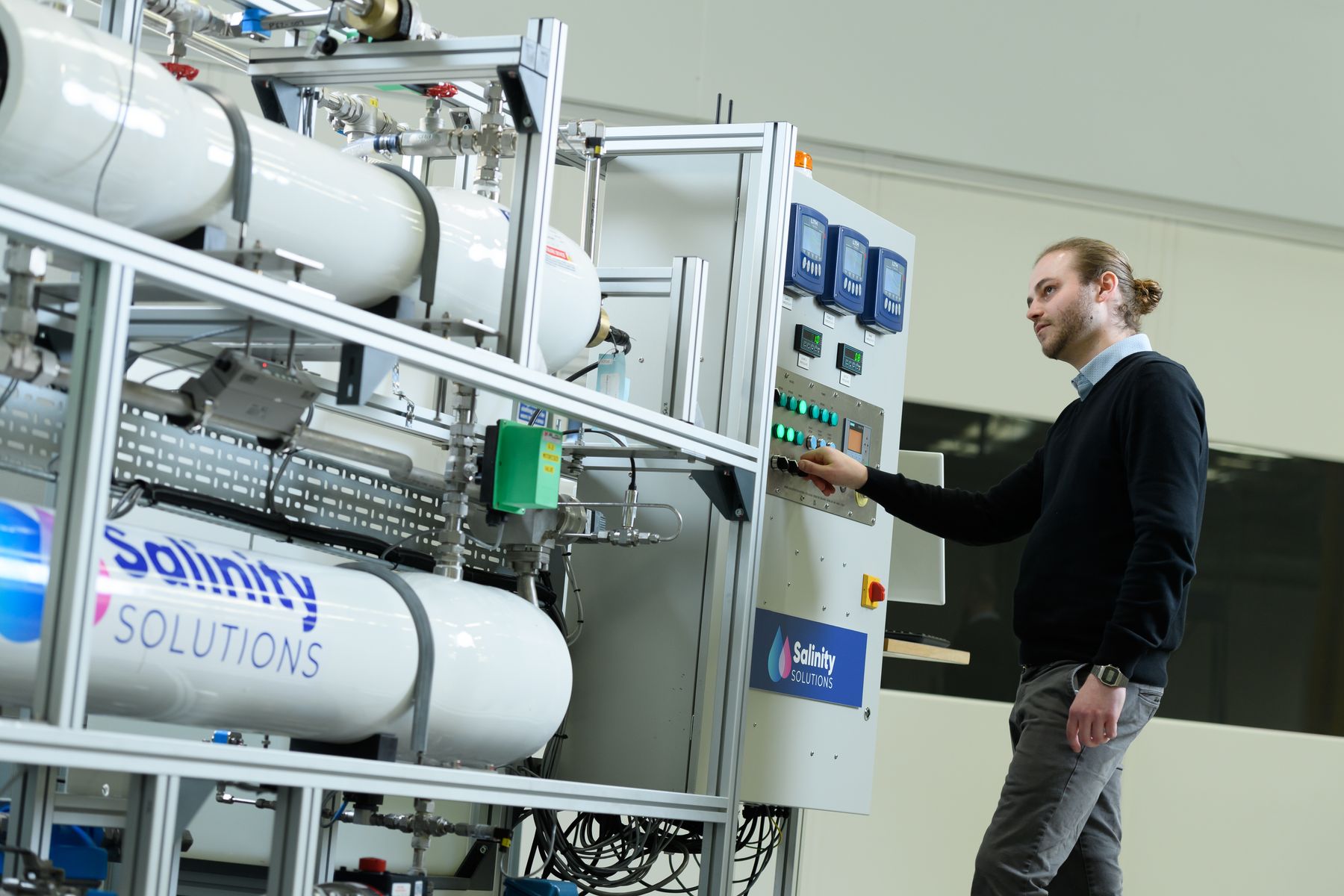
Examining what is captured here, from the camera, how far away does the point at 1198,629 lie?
5789mm

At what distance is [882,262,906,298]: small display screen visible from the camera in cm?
339

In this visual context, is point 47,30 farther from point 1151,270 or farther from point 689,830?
point 1151,270

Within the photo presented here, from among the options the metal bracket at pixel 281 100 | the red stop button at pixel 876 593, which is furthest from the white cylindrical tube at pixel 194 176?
the red stop button at pixel 876 593

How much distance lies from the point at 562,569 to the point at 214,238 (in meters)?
1.40

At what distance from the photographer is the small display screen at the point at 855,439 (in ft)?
10.8

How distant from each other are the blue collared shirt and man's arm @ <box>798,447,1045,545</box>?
331 millimetres

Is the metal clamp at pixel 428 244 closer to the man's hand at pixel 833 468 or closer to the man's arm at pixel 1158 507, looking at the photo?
the man's hand at pixel 833 468

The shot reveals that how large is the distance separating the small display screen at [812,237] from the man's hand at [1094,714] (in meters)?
1.16

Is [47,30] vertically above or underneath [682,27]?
underneath

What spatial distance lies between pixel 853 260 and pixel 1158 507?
1.09 m

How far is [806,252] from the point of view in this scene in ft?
10.3

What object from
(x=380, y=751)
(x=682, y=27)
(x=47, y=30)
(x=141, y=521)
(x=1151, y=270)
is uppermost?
(x=682, y=27)

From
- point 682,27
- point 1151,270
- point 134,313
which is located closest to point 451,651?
point 134,313

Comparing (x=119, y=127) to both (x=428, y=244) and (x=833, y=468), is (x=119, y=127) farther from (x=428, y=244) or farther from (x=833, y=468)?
(x=833, y=468)
